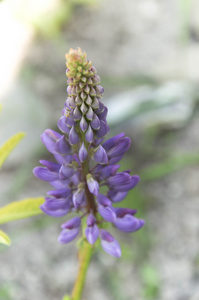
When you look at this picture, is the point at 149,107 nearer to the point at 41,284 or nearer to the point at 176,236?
the point at 176,236

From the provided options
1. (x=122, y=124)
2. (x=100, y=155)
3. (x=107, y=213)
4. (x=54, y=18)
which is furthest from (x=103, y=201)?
(x=54, y=18)

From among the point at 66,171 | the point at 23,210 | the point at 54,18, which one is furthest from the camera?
the point at 54,18

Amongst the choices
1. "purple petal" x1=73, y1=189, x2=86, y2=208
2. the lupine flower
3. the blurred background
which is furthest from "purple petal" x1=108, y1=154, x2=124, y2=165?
the blurred background

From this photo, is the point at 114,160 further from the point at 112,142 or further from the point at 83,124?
the point at 83,124

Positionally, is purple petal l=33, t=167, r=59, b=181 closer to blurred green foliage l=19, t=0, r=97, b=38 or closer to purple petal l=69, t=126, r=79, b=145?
purple petal l=69, t=126, r=79, b=145

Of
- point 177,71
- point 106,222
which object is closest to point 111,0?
point 177,71

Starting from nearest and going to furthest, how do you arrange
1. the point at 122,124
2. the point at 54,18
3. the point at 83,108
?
the point at 83,108 → the point at 122,124 → the point at 54,18
